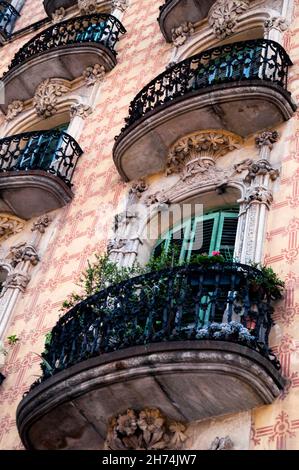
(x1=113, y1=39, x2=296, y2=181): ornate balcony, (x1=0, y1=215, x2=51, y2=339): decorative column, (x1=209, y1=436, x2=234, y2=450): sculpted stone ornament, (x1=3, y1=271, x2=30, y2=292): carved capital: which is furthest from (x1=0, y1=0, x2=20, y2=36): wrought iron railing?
(x1=209, y1=436, x2=234, y2=450): sculpted stone ornament

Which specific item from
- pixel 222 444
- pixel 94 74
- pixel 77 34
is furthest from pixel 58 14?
pixel 222 444

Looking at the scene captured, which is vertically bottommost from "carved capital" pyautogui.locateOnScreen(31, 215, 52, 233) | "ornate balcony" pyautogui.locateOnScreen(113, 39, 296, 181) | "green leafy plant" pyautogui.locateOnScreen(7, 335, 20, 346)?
"green leafy plant" pyautogui.locateOnScreen(7, 335, 20, 346)

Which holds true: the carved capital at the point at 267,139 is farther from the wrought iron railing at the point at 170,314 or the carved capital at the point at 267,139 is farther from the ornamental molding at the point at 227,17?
the ornamental molding at the point at 227,17

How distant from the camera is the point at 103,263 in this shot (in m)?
9.79

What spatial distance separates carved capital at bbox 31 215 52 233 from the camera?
1213 cm

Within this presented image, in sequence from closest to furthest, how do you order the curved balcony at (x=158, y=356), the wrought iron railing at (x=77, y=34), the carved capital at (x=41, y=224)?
the curved balcony at (x=158, y=356) < the carved capital at (x=41, y=224) < the wrought iron railing at (x=77, y=34)

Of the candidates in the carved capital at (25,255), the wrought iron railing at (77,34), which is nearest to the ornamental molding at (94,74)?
the wrought iron railing at (77,34)

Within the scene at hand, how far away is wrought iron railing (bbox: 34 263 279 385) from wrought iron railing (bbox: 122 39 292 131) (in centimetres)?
Answer: 352

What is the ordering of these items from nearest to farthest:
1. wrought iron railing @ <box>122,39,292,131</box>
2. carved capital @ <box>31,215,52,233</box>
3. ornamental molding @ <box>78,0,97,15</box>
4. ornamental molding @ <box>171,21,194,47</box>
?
1. wrought iron railing @ <box>122,39,292,131</box>
2. carved capital @ <box>31,215,52,233</box>
3. ornamental molding @ <box>171,21,194,47</box>
4. ornamental molding @ <box>78,0,97,15</box>

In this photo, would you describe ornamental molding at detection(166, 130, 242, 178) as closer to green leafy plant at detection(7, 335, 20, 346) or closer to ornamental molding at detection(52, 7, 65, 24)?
green leafy plant at detection(7, 335, 20, 346)

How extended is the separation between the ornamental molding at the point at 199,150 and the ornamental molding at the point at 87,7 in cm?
755

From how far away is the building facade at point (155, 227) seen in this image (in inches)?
305

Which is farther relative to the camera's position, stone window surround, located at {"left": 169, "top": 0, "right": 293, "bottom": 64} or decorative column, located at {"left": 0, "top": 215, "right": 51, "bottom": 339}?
stone window surround, located at {"left": 169, "top": 0, "right": 293, "bottom": 64}
